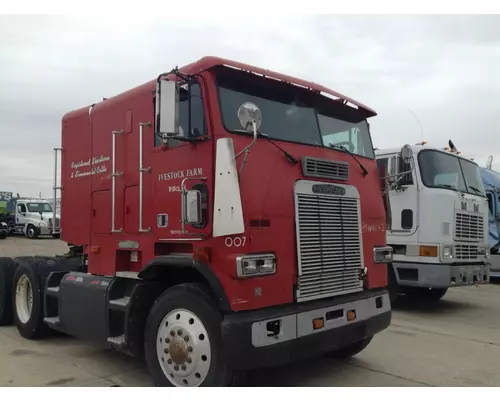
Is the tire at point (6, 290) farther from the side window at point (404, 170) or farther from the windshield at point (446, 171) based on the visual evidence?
the windshield at point (446, 171)

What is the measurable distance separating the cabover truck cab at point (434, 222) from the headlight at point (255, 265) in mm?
4554

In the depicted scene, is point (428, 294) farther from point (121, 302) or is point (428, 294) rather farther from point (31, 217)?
point (31, 217)

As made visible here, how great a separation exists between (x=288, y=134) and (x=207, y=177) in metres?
1.02

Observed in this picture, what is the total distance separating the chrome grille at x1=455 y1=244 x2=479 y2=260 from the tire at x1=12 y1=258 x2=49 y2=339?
6.74 m

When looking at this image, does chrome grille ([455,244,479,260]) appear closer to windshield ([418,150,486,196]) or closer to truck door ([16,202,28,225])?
windshield ([418,150,486,196])

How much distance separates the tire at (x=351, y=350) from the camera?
5.58m

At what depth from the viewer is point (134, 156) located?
5184mm

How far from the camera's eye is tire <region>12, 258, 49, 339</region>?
6512 mm

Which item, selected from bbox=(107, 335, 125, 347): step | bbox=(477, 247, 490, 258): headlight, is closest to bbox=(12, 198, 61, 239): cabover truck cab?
bbox=(477, 247, 490, 258): headlight

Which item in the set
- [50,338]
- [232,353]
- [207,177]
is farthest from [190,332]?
[50,338]

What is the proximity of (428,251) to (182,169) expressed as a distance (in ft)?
18.2

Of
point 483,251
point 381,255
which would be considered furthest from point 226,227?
point 483,251

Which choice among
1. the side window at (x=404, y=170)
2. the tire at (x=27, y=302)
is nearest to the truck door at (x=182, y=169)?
the tire at (x=27, y=302)

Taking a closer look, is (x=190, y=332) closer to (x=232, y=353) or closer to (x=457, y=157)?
(x=232, y=353)
